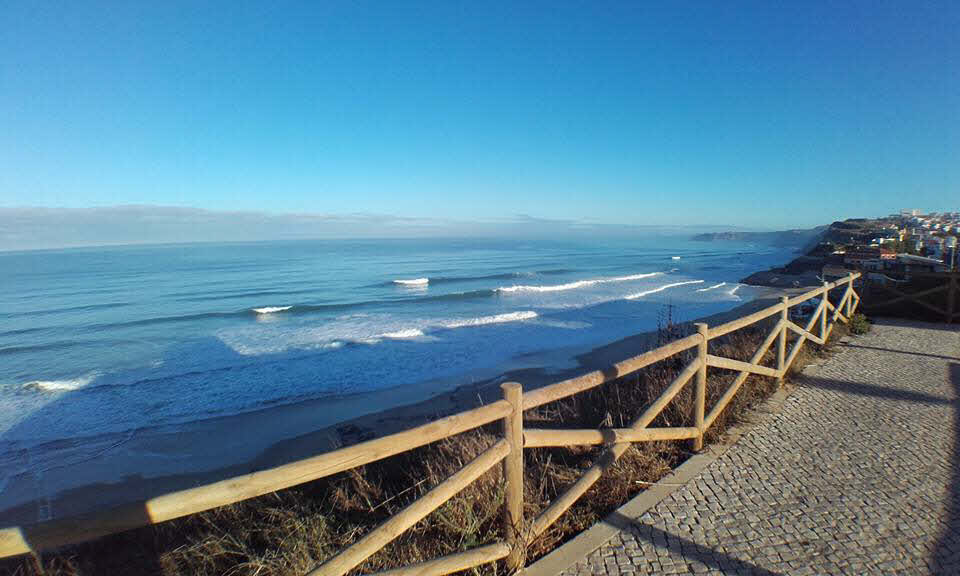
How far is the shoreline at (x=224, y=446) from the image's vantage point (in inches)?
284

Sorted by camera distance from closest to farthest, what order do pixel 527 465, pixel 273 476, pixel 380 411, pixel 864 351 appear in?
pixel 273 476, pixel 527 465, pixel 864 351, pixel 380 411

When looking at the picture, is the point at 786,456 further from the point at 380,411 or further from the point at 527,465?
the point at 380,411

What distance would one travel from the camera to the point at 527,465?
4.48 m

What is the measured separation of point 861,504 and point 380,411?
8.12m

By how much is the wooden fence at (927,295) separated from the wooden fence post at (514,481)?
12.4 metres

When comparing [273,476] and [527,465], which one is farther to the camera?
[527,465]

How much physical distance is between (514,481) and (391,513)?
50.8 inches

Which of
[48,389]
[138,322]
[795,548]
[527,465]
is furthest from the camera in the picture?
[138,322]

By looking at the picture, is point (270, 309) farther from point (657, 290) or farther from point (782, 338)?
point (782, 338)

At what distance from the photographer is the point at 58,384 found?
12.7 metres

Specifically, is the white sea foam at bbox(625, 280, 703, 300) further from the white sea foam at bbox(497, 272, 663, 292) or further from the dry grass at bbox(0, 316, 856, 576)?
the dry grass at bbox(0, 316, 856, 576)

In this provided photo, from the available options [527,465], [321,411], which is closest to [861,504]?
[527,465]

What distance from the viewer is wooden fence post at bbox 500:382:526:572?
9.34ft

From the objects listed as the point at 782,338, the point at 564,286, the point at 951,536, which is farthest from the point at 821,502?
the point at 564,286
